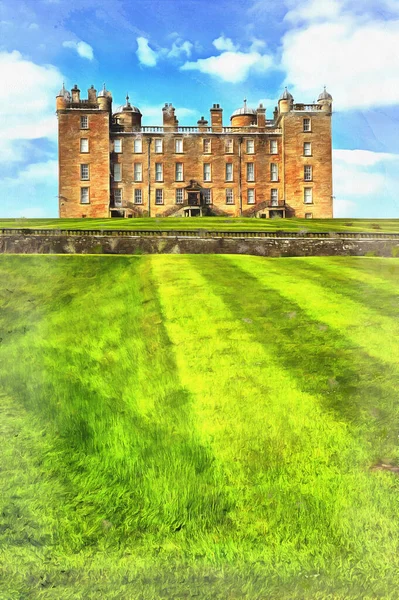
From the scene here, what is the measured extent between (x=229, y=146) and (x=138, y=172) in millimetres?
9693

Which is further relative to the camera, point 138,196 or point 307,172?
point 138,196

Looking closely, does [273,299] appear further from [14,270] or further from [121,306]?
[14,270]

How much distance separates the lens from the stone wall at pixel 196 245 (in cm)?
2138

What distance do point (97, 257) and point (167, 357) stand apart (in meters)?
8.65

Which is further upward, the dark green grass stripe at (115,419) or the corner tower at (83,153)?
the corner tower at (83,153)

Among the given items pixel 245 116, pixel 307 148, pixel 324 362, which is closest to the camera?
pixel 324 362

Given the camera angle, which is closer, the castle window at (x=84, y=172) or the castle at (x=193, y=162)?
the castle at (x=193, y=162)

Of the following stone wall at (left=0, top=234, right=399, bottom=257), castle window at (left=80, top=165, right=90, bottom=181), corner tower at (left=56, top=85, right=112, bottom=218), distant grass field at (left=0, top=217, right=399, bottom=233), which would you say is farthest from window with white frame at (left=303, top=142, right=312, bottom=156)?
stone wall at (left=0, top=234, right=399, bottom=257)

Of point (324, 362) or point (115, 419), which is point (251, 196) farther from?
point (115, 419)

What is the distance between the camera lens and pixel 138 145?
52.8m

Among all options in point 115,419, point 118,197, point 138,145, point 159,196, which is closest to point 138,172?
point 138,145

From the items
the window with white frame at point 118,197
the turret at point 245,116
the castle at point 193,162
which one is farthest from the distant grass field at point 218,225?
the turret at point 245,116

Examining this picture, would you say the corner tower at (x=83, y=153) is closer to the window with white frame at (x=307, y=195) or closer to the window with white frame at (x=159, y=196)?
the window with white frame at (x=159, y=196)

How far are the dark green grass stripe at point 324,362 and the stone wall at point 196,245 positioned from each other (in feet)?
27.8
